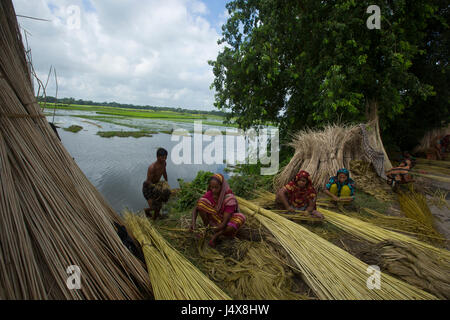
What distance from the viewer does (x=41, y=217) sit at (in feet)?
4.00

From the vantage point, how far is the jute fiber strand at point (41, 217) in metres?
1.07

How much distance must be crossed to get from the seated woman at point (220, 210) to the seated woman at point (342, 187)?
6.01 feet

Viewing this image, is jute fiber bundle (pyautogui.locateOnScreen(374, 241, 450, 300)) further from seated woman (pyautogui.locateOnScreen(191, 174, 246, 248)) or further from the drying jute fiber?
seated woman (pyautogui.locateOnScreen(191, 174, 246, 248))

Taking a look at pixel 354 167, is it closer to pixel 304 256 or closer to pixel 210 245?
pixel 304 256

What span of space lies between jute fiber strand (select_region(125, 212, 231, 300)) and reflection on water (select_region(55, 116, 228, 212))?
11.6 feet

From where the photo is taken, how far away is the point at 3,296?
94cm

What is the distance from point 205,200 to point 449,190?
4.93 meters

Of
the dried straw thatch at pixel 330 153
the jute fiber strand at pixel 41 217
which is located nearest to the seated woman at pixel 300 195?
the dried straw thatch at pixel 330 153

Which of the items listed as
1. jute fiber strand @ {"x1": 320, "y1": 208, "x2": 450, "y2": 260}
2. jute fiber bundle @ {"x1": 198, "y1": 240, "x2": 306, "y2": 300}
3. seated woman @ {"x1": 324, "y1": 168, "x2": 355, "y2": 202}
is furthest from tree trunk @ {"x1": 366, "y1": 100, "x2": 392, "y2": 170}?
jute fiber bundle @ {"x1": 198, "y1": 240, "x2": 306, "y2": 300}

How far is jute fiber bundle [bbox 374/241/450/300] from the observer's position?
1.49m

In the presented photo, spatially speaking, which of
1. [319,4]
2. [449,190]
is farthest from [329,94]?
[449,190]

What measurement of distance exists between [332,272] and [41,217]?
6.68 feet

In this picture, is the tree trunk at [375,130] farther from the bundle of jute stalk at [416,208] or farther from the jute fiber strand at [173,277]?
the jute fiber strand at [173,277]

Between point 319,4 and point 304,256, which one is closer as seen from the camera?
point 304,256
